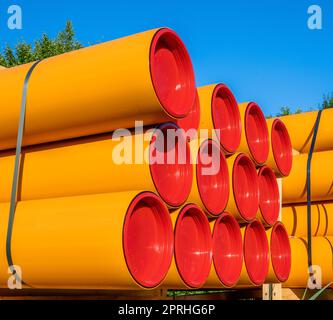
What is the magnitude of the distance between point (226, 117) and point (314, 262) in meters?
1.74

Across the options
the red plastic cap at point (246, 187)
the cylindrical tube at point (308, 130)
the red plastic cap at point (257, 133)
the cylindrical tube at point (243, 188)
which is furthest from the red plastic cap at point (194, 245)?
the cylindrical tube at point (308, 130)

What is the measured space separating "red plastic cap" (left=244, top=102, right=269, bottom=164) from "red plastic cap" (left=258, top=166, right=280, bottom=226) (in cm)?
14

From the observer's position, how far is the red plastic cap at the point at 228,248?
131 inches

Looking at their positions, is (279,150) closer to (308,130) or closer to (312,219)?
(308,130)

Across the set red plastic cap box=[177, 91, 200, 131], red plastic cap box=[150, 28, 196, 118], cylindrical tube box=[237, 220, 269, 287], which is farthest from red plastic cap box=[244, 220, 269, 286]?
red plastic cap box=[150, 28, 196, 118]

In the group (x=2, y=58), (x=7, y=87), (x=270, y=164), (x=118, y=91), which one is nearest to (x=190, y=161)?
(x=118, y=91)

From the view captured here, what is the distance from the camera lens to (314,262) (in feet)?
15.0

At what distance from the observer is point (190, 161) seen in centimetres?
299

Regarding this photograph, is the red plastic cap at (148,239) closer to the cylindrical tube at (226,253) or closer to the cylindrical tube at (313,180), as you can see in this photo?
the cylindrical tube at (226,253)

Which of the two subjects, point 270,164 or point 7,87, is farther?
point 270,164
